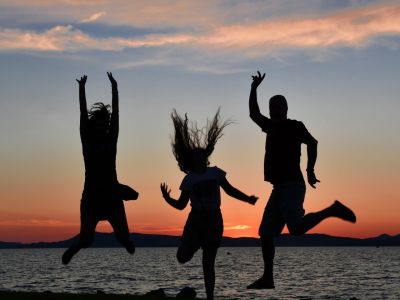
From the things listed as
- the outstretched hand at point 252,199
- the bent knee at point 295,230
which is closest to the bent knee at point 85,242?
the outstretched hand at point 252,199

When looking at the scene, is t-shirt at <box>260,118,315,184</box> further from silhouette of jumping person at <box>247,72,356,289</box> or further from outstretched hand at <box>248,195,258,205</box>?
outstretched hand at <box>248,195,258,205</box>

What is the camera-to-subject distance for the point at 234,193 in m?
11.5

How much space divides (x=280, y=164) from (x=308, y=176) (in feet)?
1.82

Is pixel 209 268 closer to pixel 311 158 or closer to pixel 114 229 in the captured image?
pixel 114 229

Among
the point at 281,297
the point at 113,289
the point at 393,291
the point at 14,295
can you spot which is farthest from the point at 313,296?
the point at 14,295

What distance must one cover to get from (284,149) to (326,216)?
1193mm

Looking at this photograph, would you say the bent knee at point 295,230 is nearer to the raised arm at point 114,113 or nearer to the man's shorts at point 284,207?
the man's shorts at point 284,207

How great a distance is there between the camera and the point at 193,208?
456 inches

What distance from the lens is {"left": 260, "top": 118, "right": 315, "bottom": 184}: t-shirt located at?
10773mm

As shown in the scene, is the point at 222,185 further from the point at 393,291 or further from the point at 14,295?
the point at 393,291

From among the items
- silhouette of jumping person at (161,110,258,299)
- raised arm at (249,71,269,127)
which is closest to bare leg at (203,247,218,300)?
silhouette of jumping person at (161,110,258,299)

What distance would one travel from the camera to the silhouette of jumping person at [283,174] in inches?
413

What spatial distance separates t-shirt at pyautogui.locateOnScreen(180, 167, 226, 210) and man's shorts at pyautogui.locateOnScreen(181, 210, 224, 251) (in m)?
0.15

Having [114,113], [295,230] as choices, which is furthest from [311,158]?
[114,113]
